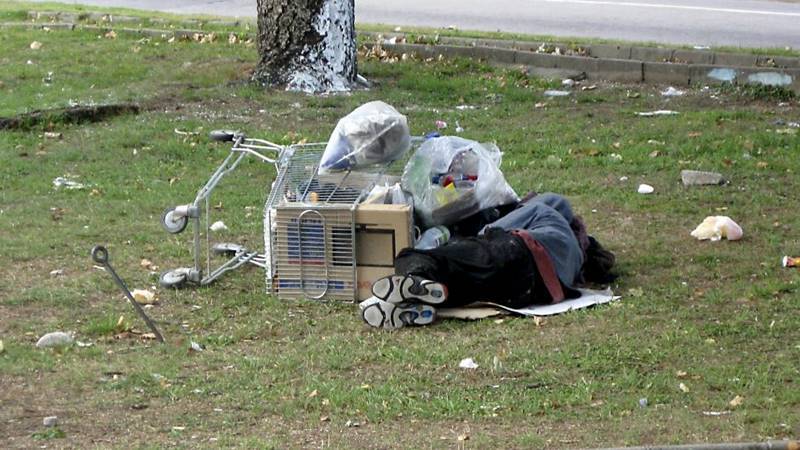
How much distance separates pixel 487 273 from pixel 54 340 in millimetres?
1990

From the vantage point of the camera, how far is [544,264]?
6113 mm

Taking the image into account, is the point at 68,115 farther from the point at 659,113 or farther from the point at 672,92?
the point at 672,92

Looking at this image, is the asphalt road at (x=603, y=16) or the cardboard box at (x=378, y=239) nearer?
the cardboard box at (x=378, y=239)

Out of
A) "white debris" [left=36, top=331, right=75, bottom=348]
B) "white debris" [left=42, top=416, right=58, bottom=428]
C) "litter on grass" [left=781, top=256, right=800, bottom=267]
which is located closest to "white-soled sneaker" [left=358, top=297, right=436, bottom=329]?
"white debris" [left=36, top=331, right=75, bottom=348]

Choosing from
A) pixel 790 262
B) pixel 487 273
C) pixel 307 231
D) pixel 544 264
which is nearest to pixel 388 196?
pixel 307 231

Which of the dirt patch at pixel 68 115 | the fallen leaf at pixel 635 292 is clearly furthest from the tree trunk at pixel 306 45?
the fallen leaf at pixel 635 292

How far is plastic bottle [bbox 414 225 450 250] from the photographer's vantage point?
641 centimetres

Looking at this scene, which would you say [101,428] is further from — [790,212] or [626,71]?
[626,71]

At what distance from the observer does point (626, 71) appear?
11.3 meters

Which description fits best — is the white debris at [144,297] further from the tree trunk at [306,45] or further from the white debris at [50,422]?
the tree trunk at [306,45]

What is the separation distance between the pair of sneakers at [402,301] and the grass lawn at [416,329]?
0.25ft

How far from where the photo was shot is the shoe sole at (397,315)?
5922 millimetres

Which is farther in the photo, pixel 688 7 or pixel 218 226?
pixel 688 7

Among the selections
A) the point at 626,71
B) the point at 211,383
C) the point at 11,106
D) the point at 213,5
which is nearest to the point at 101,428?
the point at 211,383
